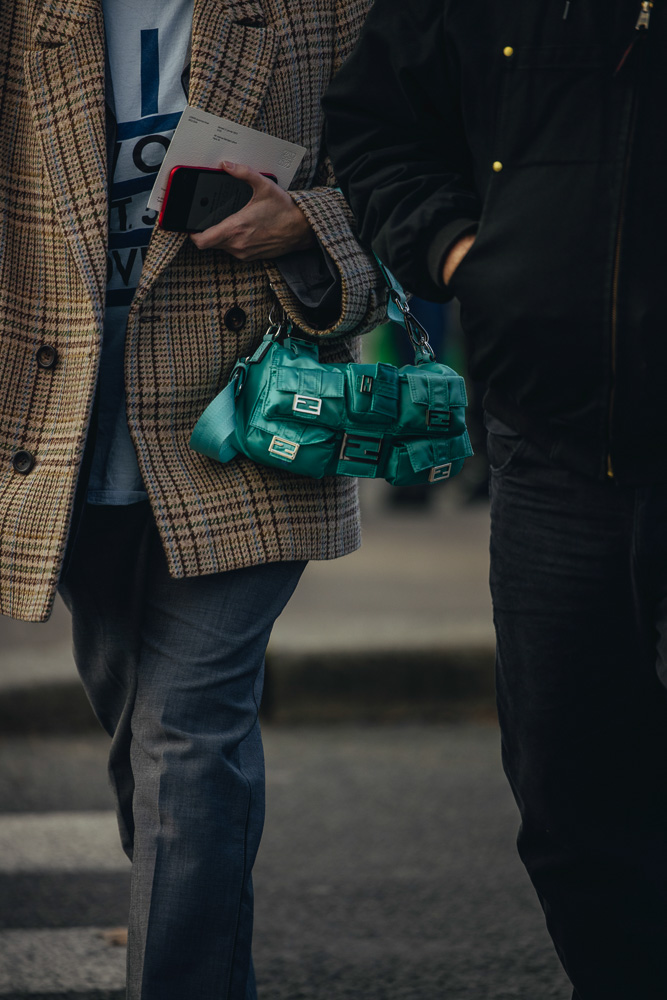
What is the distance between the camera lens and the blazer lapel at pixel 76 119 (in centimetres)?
199

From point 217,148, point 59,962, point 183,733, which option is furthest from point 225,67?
point 59,962

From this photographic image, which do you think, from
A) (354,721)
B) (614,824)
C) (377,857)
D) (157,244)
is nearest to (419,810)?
(377,857)

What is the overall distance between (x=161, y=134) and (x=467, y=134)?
1.68 ft

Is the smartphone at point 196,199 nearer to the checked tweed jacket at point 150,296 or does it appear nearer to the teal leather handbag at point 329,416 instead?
the checked tweed jacket at point 150,296

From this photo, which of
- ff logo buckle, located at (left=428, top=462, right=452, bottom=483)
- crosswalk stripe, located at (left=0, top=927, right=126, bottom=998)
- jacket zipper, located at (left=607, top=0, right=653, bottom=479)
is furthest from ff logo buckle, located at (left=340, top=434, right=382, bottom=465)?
crosswalk stripe, located at (left=0, top=927, right=126, bottom=998)

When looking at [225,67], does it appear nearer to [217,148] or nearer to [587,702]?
[217,148]

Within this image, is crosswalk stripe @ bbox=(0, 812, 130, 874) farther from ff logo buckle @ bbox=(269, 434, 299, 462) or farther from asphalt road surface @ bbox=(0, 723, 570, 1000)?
ff logo buckle @ bbox=(269, 434, 299, 462)

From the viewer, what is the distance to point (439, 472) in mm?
2182

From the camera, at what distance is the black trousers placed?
1.76m

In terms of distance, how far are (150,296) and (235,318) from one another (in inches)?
5.6

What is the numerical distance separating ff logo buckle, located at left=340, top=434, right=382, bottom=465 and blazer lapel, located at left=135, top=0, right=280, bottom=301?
386 millimetres

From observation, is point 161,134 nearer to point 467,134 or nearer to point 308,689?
point 467,134

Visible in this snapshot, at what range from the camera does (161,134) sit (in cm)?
205

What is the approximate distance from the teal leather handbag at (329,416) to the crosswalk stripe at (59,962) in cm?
125
